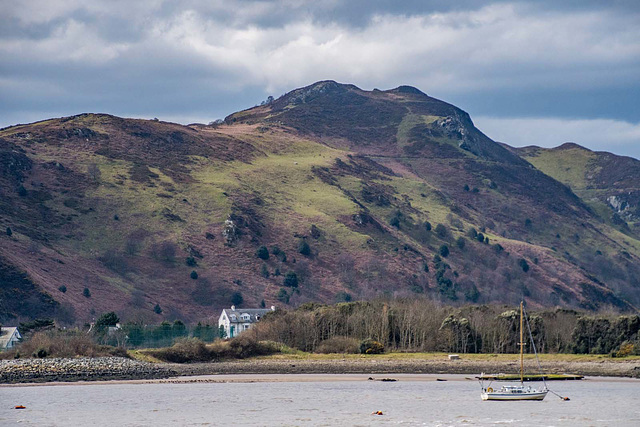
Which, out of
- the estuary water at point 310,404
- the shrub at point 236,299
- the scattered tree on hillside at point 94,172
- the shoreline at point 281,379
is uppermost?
the scattered tree on hillside at point 94,172

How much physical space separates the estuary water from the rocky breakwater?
545 cm

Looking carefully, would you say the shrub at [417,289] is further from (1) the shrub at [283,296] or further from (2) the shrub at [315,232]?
(1) the shrub at [283,296]

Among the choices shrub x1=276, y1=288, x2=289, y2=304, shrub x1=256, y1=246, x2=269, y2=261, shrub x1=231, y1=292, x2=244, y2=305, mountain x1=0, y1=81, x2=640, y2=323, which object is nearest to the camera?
mountain x1=0, y1=81, x2=640, y2=323

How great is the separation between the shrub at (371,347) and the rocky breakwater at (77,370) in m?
21.3

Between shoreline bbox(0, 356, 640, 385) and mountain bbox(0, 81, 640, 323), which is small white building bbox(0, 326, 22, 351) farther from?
mountain bbox(0, 81, 640, 323)

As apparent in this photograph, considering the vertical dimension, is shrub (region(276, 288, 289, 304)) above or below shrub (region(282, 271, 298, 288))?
below

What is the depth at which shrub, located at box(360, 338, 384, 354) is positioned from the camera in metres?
96.6

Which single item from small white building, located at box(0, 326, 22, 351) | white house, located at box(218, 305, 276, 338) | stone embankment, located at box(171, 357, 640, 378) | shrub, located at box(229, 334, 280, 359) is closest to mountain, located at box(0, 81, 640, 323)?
white house, located at box(218, 305, 276, 338)

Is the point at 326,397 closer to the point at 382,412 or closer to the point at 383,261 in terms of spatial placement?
the point at 382,412

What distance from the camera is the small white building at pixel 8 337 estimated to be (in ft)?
326

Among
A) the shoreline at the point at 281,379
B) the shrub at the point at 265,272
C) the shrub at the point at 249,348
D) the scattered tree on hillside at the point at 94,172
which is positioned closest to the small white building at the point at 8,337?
the shrub at the point at 249,348

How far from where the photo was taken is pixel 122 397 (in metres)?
65.6

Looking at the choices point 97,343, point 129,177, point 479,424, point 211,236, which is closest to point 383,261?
point 211,236

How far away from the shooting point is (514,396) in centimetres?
5984
